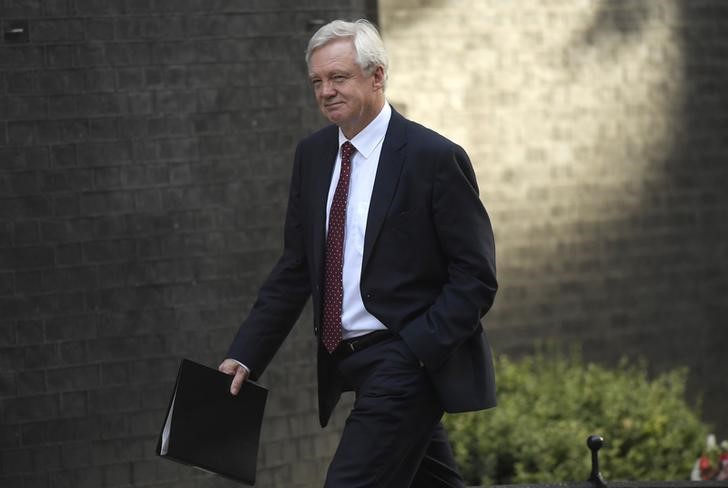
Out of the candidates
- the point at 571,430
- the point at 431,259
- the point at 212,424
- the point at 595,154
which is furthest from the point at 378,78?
the point at 595,154

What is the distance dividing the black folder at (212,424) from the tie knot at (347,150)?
2.95 ft

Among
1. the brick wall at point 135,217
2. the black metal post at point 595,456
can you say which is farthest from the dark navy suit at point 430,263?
the brick wall at point 135,217

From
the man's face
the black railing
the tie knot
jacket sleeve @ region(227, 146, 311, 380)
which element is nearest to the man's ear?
the man's face

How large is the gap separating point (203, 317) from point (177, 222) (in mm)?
517

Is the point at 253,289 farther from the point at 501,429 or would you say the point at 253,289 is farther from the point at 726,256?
the point at 726,256

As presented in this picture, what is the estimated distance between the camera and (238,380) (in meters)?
5.02

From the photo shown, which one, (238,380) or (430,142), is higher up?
(430,142)

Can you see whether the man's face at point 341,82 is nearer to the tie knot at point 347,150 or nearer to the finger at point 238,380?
the tie knot at point 347,150

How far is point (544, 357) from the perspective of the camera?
9625mm

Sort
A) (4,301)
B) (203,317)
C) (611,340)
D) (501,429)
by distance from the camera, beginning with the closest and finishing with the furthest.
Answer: (4,301), (203,317), (501,429), (611,340)

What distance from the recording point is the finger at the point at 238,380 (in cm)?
500

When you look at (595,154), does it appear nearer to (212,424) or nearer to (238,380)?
(238,380)

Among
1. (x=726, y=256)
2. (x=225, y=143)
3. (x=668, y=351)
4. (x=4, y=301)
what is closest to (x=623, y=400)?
(x=668, y=351)

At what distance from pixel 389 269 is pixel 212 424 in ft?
2.77
